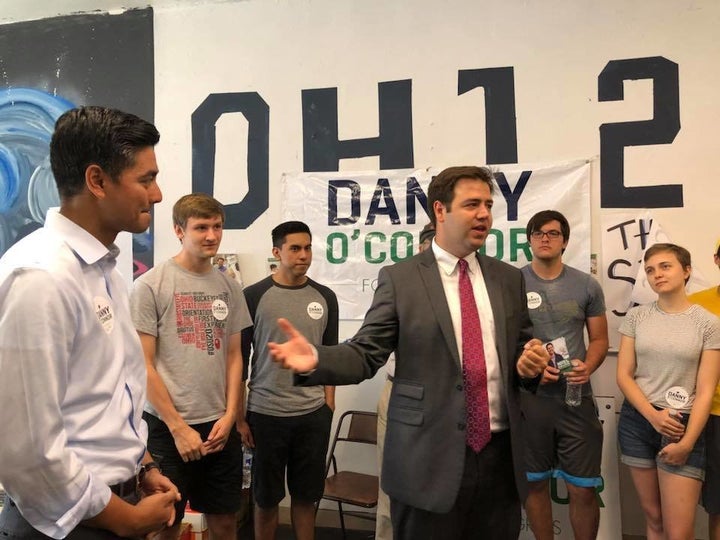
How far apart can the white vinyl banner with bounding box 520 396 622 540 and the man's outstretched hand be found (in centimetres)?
212

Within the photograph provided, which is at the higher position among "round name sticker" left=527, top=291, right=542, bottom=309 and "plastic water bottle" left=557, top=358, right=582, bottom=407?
"round name sticker" left=527, top=291, right=542, bottom=309

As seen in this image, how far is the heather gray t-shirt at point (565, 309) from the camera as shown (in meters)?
2.64

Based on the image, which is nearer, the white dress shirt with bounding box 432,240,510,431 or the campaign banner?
the white dress shirt with bounding box 432,240,510,431

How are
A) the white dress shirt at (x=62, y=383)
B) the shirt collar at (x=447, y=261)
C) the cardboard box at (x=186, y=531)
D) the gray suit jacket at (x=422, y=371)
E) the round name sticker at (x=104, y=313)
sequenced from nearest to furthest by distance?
the white dress shirt at (x=62, y=383) → the round name sticker at (x=104, y=313) → the gray suit jacket at (x=422, y=371) → the shirt collar at (x=447, y=261) → the cardboard box at (x=186, y=531)

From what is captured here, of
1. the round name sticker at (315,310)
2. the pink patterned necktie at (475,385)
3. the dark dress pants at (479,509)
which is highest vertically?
the round name sticker at (315,310)

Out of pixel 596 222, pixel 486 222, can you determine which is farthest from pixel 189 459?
pixel 596 222

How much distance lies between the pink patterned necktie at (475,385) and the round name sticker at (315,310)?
1098 millimetres

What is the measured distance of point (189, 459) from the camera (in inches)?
79.4

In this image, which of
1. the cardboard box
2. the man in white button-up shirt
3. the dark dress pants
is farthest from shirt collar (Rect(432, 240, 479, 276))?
the cardboard box

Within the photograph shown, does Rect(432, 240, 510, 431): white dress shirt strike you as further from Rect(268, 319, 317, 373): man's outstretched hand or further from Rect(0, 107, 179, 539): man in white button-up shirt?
Rect(0, 107, 179, 539): man in white button-up shirt

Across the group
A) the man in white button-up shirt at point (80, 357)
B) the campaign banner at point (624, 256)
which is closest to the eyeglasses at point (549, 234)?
the campaign banner at point (624, 256)

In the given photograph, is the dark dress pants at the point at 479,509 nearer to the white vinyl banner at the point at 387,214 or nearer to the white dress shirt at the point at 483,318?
the white dress shirt at the point at 483,318

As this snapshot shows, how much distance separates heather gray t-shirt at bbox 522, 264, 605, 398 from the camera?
2.64 m

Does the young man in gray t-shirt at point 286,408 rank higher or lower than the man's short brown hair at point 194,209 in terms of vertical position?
lower
